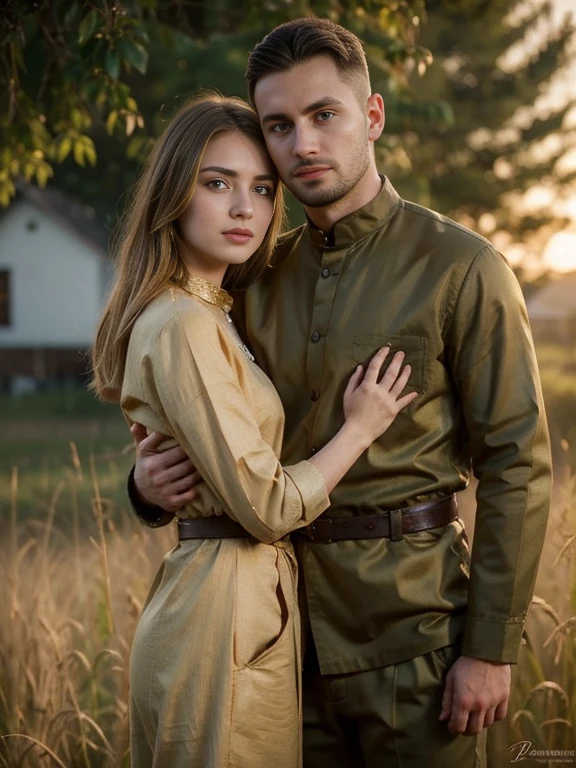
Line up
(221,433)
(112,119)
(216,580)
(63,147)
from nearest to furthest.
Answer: (221,433) → (216,580) → (112,119) → (63,147)

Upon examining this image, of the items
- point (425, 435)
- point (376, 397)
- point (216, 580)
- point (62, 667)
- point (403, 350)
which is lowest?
point (62, 667)

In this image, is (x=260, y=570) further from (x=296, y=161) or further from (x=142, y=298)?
(x=296, y=161)

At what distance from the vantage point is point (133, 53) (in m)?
3.29

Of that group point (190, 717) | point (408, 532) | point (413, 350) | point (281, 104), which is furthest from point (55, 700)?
point (281, 104)

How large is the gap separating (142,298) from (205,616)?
83 centimetres

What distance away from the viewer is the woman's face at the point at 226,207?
2.60 m

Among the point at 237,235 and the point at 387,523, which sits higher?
the point at 237,235

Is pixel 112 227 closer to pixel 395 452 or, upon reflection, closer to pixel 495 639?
pixel 395 452

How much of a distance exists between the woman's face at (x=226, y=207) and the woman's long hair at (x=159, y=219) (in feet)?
0.11

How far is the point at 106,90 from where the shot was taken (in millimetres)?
3711

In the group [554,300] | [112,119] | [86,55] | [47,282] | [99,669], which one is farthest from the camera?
[554,300]

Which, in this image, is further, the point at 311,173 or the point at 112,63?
the point at 112,63

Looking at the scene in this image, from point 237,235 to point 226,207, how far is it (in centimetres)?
8

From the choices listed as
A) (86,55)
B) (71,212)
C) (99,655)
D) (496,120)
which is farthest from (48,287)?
(99,655)
